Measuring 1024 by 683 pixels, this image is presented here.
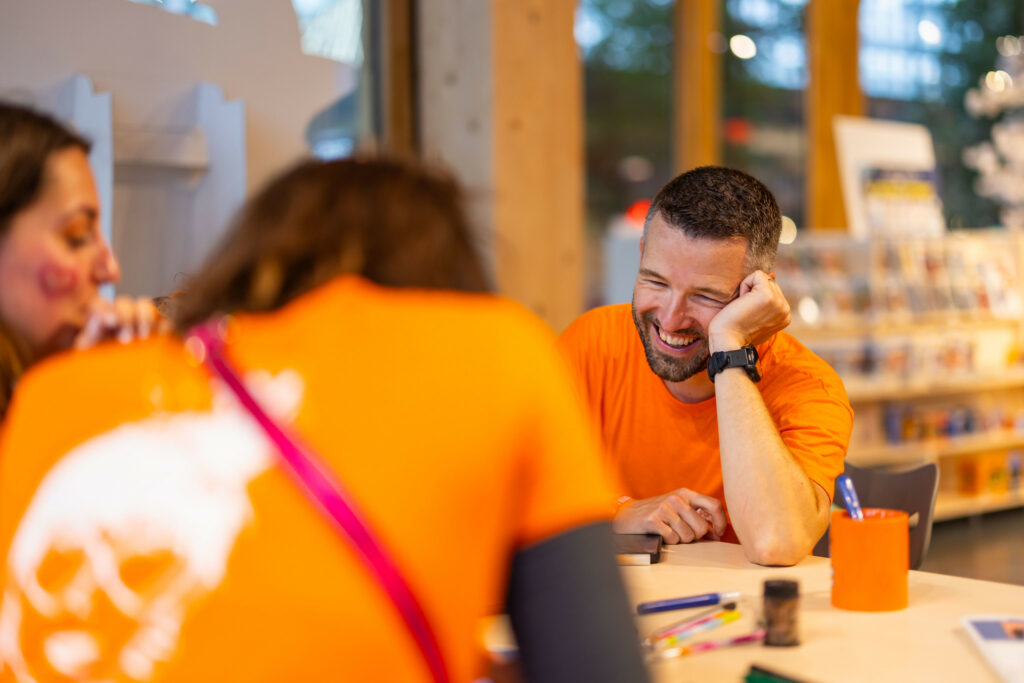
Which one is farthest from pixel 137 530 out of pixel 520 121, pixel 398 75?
pixel 398 75

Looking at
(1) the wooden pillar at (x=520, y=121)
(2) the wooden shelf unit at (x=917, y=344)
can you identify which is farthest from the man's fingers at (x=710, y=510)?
(2) the wooden shelf unit at (x=917, y=344)

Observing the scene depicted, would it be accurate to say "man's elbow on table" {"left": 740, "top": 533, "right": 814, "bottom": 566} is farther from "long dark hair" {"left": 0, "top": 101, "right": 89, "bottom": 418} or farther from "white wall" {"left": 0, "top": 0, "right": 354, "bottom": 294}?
"white wall" {"left": 0, "top": 0, "right": 354, "bottom": 294}

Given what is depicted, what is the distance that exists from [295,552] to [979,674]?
94cm

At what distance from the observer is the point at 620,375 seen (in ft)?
7.36

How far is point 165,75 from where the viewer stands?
274 cm

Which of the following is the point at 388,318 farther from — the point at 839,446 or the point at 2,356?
the point at 839,446

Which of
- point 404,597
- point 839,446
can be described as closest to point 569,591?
point 404,597

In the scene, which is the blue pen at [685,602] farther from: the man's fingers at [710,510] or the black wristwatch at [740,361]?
the black wristwatch at [740,361]

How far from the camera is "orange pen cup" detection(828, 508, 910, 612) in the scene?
1.48 metres

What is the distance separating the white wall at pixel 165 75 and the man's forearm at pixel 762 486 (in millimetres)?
1312

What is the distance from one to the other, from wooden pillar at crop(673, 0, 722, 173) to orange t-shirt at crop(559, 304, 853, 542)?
467cm

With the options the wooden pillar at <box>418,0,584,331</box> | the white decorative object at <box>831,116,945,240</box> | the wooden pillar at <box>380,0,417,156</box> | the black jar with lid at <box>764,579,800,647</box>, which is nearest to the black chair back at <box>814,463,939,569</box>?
the black jar with lid at <box>764,579,800,647</box>

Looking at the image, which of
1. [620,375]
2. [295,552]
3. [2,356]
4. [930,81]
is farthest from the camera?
[930,81]

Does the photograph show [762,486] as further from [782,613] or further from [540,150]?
[540,150]
